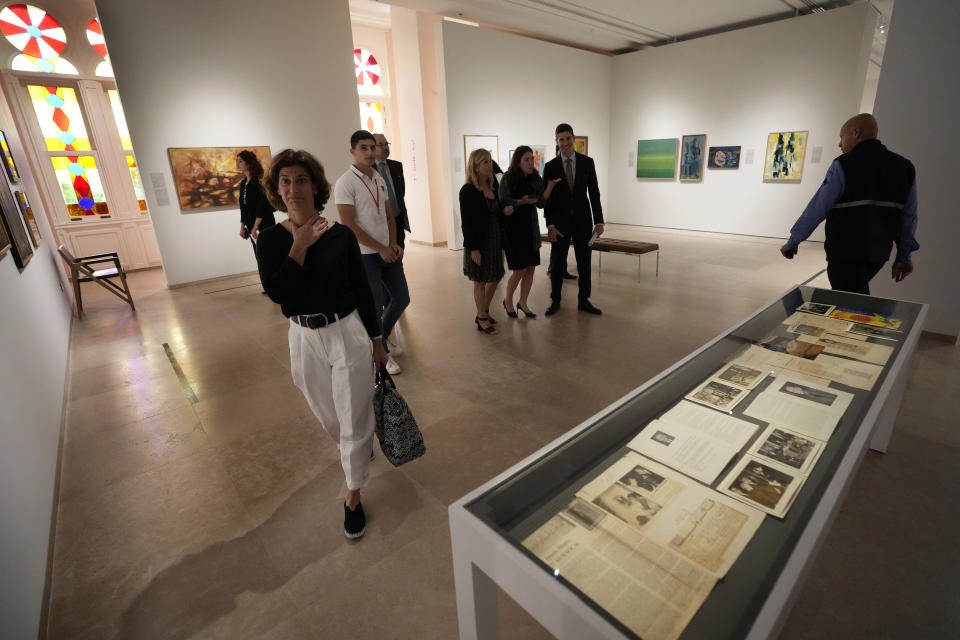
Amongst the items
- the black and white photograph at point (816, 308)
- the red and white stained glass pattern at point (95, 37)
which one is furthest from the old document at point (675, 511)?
the red and white stained glass pattern at point (95, 37)

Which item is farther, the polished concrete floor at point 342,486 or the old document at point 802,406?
the polished concrete floor at point 342,486

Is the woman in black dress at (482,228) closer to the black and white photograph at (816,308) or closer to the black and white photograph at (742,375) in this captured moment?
the black and white photograph at (816,308)

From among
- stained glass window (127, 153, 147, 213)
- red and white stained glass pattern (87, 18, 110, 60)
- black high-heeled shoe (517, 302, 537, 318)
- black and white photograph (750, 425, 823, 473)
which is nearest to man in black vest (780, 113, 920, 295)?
black and white photograph (750, 425, 823, 473)

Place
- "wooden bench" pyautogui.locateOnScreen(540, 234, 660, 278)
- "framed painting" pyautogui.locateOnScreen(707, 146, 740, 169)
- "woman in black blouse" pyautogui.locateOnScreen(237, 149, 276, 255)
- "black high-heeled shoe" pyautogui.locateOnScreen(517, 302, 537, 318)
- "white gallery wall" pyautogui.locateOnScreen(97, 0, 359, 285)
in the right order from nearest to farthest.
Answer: "black high-heeled shoe" pyautogui.locateOnScreen(517, 302, 537, 318), "woman in black blouse" pyautogui.locateOnScreen(237, 149, 276, 255), "wooden bench" pyautogui.locateOnScreen(540, 234, 660, 278), "white gallery wall" pyautogui.locateOnScreen(97, 0, 359, 285), "framed painting" pyautogui.locateOnScreen(707, 146, 740, 169)

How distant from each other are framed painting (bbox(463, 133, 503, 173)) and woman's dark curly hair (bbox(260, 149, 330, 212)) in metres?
7.78

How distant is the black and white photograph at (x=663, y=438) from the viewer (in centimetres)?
150

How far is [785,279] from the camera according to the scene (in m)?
6.70

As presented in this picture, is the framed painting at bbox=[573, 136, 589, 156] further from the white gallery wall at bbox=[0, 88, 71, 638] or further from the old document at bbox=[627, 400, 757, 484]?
the old document at bbox=[627, 400, 757, 484]

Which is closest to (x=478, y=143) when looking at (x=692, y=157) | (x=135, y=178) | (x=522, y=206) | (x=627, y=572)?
(x=692, y=157)

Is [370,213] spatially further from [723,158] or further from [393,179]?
[723,158]

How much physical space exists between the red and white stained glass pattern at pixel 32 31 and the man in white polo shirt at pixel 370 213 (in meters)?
8.12

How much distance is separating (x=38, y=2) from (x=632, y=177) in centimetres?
1245

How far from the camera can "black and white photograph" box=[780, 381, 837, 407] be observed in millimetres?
1684

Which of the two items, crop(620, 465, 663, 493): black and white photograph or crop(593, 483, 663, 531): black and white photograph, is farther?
crop(620, 465, 663, 493): black and white photograph
